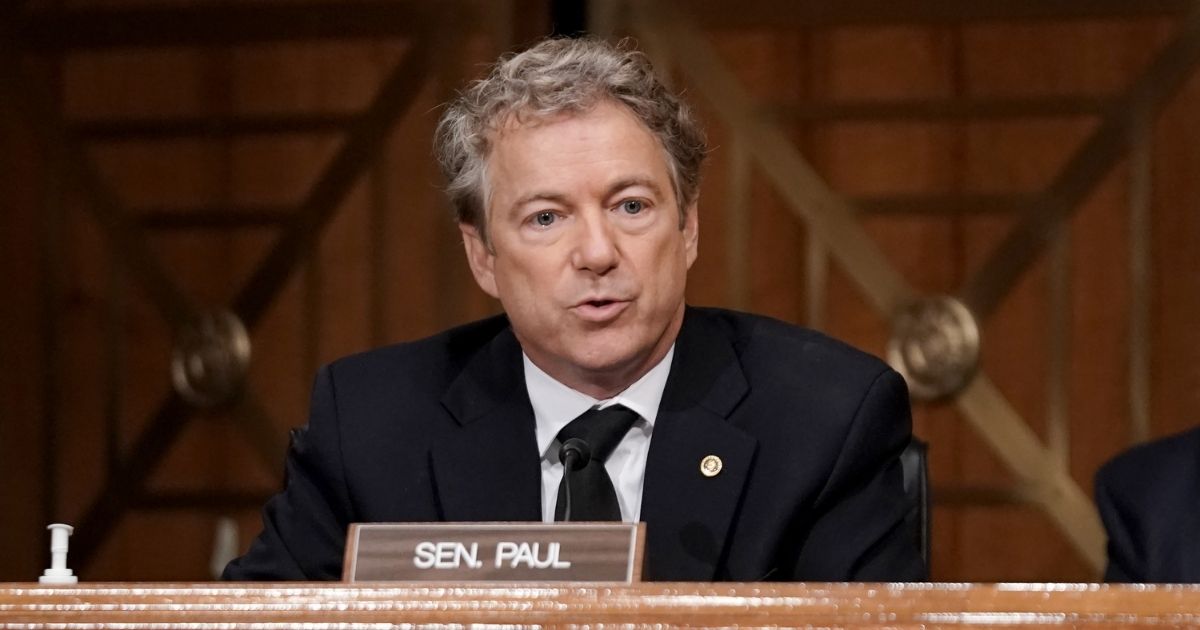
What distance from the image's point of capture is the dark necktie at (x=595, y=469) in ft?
5.49

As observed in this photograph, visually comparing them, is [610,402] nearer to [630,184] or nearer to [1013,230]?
[630,184]

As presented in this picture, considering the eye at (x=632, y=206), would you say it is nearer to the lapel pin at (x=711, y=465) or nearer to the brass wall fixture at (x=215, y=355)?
A: the lapel pin at (x=711, y=465)

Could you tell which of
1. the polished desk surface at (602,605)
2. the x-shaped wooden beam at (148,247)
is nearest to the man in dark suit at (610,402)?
the polished desk surface at (602,605)

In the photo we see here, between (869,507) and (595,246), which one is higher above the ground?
(595,246)

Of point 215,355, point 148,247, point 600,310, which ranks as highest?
point 148,247

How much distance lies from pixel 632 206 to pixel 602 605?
A: 2.43 ft

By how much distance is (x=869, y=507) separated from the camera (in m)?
1.71

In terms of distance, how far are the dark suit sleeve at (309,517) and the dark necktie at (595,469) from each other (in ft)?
0.79

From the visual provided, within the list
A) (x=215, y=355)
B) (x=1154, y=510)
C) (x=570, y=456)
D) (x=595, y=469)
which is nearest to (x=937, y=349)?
(x=215, y=355)

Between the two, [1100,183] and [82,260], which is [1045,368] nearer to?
[1100,183]

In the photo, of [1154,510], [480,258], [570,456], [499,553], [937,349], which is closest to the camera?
[499,553]

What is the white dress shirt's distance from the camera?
5.82ft

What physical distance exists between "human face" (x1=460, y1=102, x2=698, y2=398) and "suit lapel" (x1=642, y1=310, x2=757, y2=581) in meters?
0.07

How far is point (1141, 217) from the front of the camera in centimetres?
348
